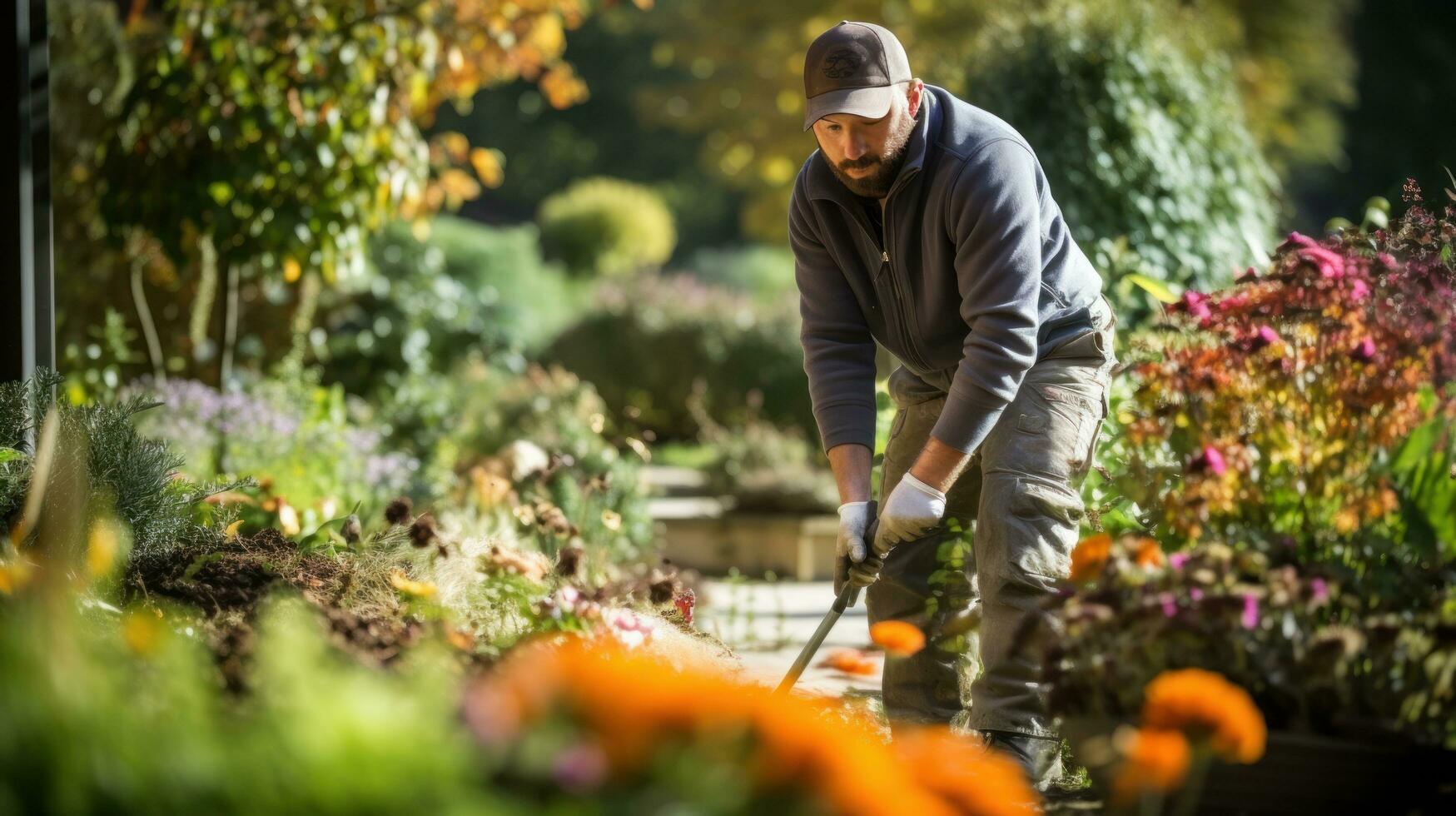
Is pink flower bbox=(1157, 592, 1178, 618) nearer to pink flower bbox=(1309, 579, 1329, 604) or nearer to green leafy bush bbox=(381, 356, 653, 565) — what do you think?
pink flower bbox=(1309, 579, 1329, 604)

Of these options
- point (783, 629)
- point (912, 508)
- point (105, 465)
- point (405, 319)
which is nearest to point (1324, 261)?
point (912, 508)

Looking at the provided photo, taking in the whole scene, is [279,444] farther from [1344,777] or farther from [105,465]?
[1344,777]

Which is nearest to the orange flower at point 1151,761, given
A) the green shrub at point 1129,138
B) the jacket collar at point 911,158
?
the jacket collar at point 911,158

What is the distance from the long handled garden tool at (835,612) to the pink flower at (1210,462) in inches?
27.7

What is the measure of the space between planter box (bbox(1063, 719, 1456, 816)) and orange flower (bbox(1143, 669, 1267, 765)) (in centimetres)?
26

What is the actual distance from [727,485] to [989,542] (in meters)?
3.79

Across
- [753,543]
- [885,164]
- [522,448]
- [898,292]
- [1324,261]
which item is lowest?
[753,543]

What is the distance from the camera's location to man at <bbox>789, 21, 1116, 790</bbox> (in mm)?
2369

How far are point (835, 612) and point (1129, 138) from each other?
287 cm

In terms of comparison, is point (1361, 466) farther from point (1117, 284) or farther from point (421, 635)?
point (1117, 284)

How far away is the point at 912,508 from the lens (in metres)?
2.41

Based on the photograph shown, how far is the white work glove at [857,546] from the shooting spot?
2.52m

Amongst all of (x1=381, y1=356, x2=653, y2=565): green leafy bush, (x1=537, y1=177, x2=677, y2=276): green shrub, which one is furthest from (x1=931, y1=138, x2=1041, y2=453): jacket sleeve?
(x1=537, y1=177, x2=677, y2=276): green shrub

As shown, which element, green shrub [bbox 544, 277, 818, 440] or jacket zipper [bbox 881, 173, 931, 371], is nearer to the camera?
jacket zipper [bbox 881, 173, 931, 371]
